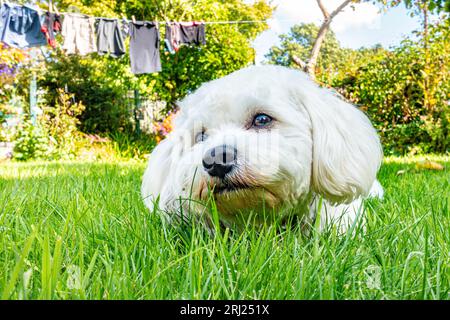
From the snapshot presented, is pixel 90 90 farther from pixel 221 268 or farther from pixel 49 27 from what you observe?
pixel 221 268

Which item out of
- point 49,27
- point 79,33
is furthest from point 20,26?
point 79,33

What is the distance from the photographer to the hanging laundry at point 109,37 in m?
8.52

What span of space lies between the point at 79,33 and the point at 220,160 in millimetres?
8148

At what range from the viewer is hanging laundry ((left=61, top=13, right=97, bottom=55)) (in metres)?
8.25

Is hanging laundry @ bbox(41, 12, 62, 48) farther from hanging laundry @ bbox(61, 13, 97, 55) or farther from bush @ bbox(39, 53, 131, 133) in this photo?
Result: bush @ bbox(39, 53, 131, 133)

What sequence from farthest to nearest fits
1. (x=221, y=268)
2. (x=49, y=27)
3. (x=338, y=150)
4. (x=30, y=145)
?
(x=30, y=145)
(x=49, y=27)
(x=338, y=150)
(x=221, y=268)

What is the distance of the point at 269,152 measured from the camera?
1.46 m

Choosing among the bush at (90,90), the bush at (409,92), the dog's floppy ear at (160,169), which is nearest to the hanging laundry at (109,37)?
the bush at (90,90)

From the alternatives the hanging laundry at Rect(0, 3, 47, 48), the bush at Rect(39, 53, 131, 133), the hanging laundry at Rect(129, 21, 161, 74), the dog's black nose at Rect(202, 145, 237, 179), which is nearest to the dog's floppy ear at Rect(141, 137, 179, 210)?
the dog's black nose at Rect(202, 145, 237, 179)

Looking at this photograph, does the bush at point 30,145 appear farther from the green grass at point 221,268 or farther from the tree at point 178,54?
the green grass at point 221,268

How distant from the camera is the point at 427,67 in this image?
8234 millimetres

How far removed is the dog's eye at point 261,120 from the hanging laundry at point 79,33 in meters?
7.81
